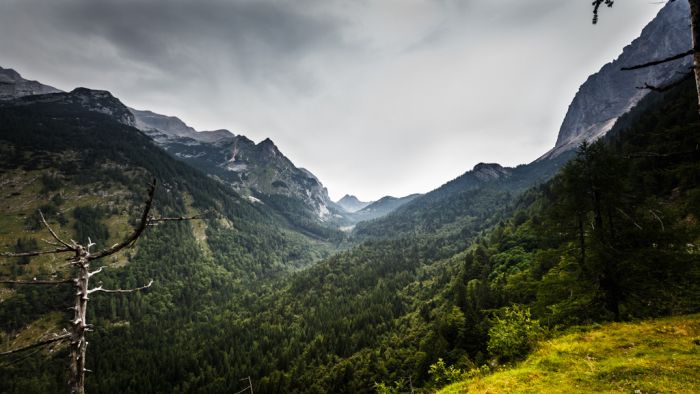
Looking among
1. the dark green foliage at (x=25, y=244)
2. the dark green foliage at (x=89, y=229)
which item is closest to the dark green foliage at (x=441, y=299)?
the dark green foliage at (x=89, y=229)

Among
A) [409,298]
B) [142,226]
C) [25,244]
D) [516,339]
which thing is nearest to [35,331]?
[25,244]

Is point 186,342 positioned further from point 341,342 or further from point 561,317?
point 561,317

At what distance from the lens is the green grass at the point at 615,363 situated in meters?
13.4

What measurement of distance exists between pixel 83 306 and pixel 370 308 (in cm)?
12305

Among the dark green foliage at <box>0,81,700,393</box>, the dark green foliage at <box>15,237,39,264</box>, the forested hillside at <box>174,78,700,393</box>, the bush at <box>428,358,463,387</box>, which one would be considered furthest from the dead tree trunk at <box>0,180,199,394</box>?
the dark green foliage at <box>15,237,39,264</box>

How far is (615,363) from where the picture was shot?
50.4ft

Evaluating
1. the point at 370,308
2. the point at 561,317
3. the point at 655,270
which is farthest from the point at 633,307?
the point at 370,308

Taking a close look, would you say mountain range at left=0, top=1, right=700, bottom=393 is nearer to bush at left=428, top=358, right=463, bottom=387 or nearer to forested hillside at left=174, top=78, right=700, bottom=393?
forested hillside at left=174, top=78, right=700, bottom=393

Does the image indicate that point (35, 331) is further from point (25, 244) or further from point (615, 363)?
point (615, 363)

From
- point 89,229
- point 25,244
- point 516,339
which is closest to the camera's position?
point 516,339

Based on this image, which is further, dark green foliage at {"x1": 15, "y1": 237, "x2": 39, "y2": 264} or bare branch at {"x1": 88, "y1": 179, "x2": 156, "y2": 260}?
dark green foliage at {"x1": 15, "y1": 237, "x2": 39, "y2": 264}

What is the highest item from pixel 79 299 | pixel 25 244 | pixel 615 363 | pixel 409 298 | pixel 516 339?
pixel 25 244

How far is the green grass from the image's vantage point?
13.4 meters

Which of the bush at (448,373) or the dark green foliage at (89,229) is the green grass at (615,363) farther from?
the dark green foliage at (89,229)
